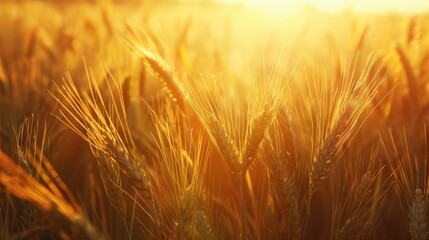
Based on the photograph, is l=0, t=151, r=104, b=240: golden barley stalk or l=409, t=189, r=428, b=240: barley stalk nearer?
l=0, t=151, r=104, b=240: golden barley stalk

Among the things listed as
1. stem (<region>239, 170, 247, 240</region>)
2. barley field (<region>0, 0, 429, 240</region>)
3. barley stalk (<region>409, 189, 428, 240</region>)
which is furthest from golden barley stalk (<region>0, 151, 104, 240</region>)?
barley stalk (<region>409, 189, 428, 240</region>)

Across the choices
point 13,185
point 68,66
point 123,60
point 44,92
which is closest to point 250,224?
point 13,185

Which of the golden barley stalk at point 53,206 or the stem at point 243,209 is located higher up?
the golden barley stalk at point 53,206

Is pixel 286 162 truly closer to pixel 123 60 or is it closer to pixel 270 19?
pixel 123 60

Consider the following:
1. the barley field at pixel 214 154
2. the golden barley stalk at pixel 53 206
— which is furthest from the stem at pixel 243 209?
the golden barley stalk at pixel 53 206

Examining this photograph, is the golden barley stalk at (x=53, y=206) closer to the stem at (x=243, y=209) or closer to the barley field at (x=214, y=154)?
the barley field at (x=214, y=154)

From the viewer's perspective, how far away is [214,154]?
1.21 meters

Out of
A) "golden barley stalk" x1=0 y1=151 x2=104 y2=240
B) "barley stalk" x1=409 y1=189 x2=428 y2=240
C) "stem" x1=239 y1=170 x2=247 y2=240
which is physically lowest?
"barley stalk" x1=409 y1=189 x2=428 y2=240

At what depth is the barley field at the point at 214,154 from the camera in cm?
79

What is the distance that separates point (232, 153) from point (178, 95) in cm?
26

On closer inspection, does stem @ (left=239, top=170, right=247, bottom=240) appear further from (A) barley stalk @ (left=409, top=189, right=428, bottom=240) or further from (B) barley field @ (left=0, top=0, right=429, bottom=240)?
(A) barley stalk @ (left=409, top=189, right=428, bottom=240)

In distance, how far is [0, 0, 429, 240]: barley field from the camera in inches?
31.2

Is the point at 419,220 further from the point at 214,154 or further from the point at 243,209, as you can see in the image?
the point at 214,154

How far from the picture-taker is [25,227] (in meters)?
0.82
